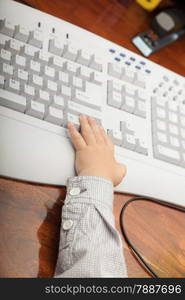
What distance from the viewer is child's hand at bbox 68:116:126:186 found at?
22.7 inches

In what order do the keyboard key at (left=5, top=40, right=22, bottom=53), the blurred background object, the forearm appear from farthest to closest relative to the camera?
1. the blurred background object
2. the keyboard key at (left=5, top=40, right=22, bottom=53)
3. the forearm

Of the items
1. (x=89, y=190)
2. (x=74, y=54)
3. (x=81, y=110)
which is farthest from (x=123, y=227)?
(x=74, y=54)

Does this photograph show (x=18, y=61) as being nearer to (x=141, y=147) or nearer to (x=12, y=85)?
(x=12, y=85)

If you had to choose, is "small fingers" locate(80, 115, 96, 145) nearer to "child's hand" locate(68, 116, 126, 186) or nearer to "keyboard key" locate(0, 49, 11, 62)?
"child's hand" locate(68, 116, 126, 186)

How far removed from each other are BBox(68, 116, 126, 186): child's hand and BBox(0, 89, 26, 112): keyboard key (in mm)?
74

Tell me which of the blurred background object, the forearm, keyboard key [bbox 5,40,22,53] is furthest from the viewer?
the blurred background object

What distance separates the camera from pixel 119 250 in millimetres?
526

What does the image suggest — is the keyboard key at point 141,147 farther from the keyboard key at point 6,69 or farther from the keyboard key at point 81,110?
the keyboard key at point 6,69

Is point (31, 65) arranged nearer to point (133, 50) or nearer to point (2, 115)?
point (2, 115)

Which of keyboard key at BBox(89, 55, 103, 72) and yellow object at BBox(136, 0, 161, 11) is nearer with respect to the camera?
keyboard key at BBox(89, 55, 103, 72)

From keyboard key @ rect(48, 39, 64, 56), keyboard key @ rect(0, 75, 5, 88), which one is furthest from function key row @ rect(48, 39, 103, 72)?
Answer: keyboard key @ rect(0, 75, 5, 88)

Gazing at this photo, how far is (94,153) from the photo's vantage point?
595mm

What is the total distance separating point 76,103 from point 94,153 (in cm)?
8

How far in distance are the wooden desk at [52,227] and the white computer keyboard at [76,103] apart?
22 mm
